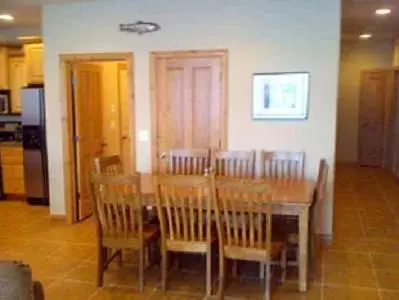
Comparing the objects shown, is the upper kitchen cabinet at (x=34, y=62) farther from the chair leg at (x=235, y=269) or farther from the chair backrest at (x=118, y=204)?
the chair leg at (x=235, y=269)

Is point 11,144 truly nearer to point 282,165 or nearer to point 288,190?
point 282,165

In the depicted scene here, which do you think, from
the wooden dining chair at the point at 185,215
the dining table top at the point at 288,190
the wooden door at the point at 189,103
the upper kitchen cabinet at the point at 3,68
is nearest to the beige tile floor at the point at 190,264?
the wooden dining chair at the point at 185,215

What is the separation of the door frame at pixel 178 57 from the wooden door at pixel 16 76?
3.09 meters

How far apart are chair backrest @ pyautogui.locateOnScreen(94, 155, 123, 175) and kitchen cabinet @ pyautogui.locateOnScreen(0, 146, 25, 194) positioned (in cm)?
301

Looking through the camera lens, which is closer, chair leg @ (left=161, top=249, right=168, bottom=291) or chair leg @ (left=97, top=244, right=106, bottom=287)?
chair leg @ (left=161, top=249, right=168, bottom=291)

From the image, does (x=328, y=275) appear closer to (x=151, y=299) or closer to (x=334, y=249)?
(x=334, y=249)

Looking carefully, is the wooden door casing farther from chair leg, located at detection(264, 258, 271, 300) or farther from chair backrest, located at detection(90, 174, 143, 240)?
chair backrest, located at detection(90, 174, 143, 240)

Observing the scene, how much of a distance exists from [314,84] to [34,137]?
12.8 feet

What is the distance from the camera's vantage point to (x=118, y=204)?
360 cm

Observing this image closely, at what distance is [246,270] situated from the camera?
414 cm

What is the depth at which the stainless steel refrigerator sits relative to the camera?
6.16m

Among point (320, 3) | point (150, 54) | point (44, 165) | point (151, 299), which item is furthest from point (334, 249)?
point (44, 165)

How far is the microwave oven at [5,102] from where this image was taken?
286 inches

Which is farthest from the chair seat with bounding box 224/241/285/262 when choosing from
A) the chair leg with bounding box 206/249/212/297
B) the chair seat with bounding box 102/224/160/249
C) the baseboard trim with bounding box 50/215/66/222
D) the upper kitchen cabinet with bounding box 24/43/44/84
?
the upper kitchen cabinet with bounding box 24/43/44/84
